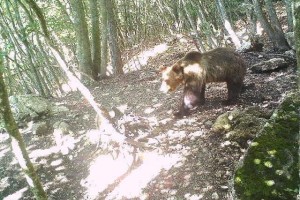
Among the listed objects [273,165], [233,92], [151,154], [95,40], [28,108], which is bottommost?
[151,154]

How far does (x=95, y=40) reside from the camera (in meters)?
11.4

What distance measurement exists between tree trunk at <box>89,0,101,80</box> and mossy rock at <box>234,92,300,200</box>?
7726mm

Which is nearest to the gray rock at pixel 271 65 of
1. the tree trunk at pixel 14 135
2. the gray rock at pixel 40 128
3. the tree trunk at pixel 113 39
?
the tree trunk at pixel 113 39

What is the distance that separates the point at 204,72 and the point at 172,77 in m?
0.68

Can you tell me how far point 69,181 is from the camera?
20.7 ft

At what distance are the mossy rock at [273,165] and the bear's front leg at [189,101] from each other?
81.6 inches

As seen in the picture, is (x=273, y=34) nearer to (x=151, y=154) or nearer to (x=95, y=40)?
(x=95, y=40)

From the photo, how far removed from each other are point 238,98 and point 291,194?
3796 millimetres

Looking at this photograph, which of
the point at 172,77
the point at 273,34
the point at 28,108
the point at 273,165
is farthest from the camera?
the point at 273,34

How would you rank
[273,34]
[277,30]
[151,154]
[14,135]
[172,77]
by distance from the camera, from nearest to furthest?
[14,135] → [151,154] → [172,77] → [277,30] → [273,34]

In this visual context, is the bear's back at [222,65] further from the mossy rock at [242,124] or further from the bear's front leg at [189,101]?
the mossy rock at [242,124]

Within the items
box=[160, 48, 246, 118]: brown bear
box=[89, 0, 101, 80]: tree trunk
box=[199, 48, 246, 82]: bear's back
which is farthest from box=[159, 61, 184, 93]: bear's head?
box=[89, 0, 101, 80]: tree trunk

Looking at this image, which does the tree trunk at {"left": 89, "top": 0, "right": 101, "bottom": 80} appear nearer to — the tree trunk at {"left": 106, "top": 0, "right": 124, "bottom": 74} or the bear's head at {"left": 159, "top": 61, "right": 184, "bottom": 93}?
the tree trunk at {"left": 106, "top": 0, "right": 124, "bottom": 74}

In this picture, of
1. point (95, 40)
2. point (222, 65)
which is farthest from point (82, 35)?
point (222, 65)
